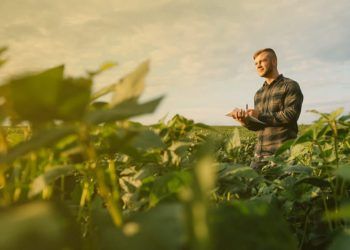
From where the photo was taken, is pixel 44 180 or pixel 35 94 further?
pixel 44 180

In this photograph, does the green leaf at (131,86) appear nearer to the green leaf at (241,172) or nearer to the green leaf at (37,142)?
the green leaf at (37,142)

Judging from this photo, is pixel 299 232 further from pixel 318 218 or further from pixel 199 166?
pixel 199 166

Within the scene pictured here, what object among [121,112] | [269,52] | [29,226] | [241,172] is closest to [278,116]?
[269,52]

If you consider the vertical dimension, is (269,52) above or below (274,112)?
above

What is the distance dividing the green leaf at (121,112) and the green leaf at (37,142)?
3 centimetres

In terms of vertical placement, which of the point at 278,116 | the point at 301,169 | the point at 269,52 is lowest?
the point at 278,116

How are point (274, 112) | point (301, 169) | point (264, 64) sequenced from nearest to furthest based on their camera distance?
point (301, 169) → point (274, 112) → point (264, 64)

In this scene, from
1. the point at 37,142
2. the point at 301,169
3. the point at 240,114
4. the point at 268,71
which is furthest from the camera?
the point at 268,71

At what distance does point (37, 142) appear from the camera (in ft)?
1.53

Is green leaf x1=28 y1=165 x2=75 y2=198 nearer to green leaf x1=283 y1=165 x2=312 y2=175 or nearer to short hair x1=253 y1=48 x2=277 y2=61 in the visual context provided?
green leaf x1=283 y1=165 x2=312 y2=175

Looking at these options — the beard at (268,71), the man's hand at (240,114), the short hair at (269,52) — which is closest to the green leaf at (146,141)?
the man's hand at (240,114)

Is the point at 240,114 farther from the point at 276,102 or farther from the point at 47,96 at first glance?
the point at 47,96

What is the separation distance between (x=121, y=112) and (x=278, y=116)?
561 cm

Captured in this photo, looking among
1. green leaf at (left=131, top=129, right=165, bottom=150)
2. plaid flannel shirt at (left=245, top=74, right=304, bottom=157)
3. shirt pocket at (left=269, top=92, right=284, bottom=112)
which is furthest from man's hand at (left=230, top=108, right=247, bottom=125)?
green leaf at (left=131, top=129, right=165, bottom=150)
